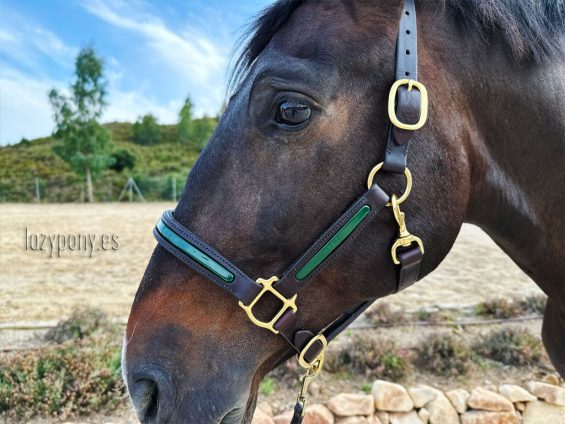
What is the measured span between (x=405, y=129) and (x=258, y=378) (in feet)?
3.07

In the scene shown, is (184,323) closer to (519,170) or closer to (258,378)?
(258,378)

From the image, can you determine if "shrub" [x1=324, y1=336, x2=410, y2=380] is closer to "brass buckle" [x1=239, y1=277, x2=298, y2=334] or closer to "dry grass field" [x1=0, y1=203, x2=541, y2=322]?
"dry grass field" [x1=0, y1=203, x2=541, y2=322]

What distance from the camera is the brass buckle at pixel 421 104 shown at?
1.16 meters

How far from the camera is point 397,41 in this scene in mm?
1212

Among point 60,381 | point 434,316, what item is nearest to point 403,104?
point 60,381

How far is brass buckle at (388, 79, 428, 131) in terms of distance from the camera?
1.16m

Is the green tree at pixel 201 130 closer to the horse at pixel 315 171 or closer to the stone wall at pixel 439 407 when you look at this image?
the stone wall at pixel 439 407

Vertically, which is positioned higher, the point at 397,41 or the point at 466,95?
the point at 397,41

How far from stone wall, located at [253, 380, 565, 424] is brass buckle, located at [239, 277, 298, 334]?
200 cm

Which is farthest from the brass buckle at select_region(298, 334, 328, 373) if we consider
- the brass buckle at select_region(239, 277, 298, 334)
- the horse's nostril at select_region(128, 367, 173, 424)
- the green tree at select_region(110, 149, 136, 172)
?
the green tree at select_region(110, 149, 136, 172)

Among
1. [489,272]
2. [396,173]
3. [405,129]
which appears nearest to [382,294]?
[396,173]

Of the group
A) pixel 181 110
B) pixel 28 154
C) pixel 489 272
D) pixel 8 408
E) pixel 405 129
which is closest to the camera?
pixel 405 129

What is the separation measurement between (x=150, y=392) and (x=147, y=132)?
65257 millimetres

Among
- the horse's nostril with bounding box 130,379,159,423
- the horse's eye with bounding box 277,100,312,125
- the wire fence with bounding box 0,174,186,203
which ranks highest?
the horse's eye with bounding box 277,100,312,125
